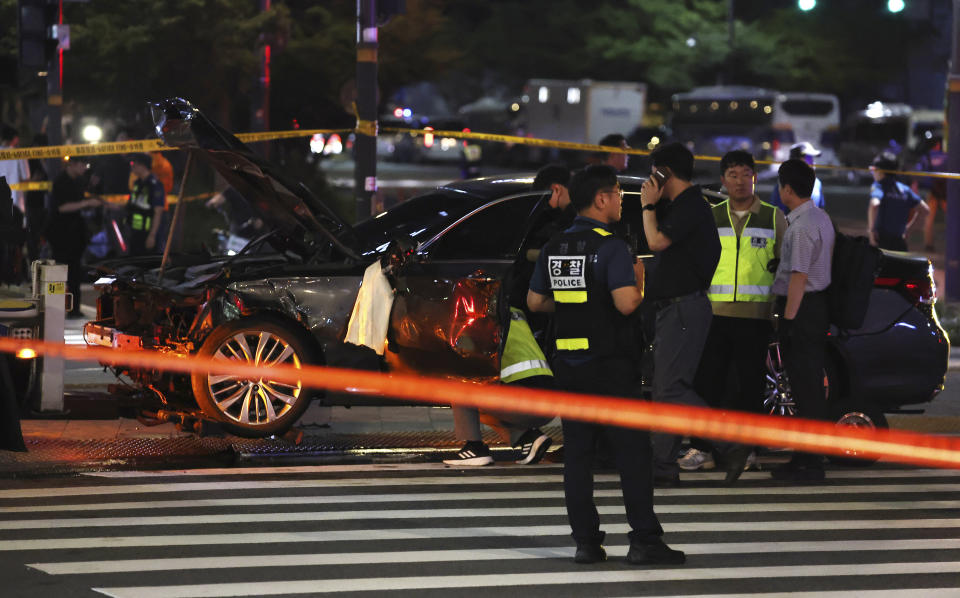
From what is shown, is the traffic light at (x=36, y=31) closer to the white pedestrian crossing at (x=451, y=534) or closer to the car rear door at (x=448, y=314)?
the car rear door at (x=448, y=314)

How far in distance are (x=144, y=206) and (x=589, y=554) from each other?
10905mm

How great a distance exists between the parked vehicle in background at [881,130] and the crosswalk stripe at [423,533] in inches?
1747

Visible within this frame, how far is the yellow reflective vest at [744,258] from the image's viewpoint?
9125 millimetres

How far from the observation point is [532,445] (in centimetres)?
962

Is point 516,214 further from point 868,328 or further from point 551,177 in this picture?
point 868,328

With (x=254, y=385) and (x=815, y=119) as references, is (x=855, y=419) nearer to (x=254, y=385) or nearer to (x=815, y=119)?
(x=254, y=385)

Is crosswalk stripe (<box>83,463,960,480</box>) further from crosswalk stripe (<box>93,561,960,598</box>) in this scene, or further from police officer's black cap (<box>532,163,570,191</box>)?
crosswalk stripe (<box>93,561,960,598</box>)

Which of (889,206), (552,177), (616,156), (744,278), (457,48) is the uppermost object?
(457,48)

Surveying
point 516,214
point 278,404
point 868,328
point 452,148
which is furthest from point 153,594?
point 452,148

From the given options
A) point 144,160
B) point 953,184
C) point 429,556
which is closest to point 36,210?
point 144,160

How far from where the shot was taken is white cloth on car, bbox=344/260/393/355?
384 inches

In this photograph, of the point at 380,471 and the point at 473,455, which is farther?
the point at 473,455

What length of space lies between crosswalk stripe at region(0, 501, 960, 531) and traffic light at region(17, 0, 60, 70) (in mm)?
9622

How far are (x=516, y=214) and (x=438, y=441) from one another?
4.98ft
